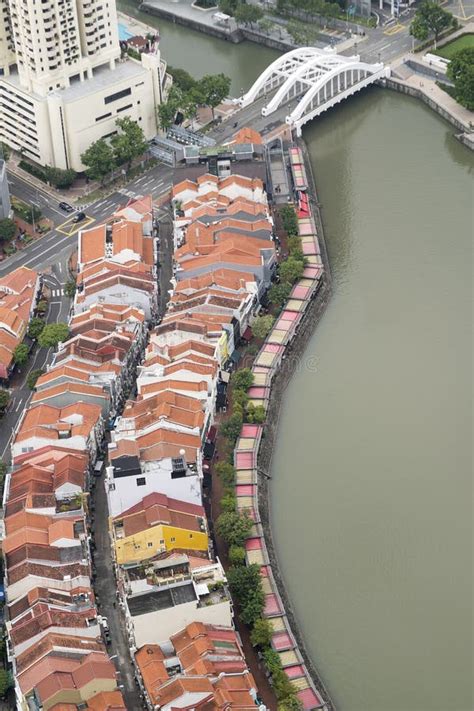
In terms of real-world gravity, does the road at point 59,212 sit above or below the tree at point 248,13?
below

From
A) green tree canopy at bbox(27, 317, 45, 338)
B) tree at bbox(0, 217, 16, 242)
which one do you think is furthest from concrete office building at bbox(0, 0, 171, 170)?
green tree canopy at bbox(27, 317, 45, 338)

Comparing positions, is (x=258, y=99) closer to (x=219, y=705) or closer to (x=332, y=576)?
(x=332, y=576)

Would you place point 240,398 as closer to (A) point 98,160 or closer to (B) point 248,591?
(B) point 248,591

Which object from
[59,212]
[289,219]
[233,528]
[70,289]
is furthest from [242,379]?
[59,212]

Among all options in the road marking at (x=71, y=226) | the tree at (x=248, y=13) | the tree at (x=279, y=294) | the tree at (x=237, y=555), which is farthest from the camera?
the tree at (x=248, y=13)

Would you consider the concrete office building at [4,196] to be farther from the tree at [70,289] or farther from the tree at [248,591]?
the tree at [248,591]

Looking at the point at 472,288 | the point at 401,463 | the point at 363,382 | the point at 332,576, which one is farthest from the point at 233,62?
the point at 332,576

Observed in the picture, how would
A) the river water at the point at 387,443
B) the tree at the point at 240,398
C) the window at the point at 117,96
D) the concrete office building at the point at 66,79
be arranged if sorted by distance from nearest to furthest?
the river water at the point at 387,443 < the tree at the point at 240,398 < the concrete office building at the point at 66,79 < the window at the point at 117,96

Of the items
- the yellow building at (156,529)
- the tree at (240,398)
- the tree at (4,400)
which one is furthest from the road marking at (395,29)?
the yellow building at (156,529)
